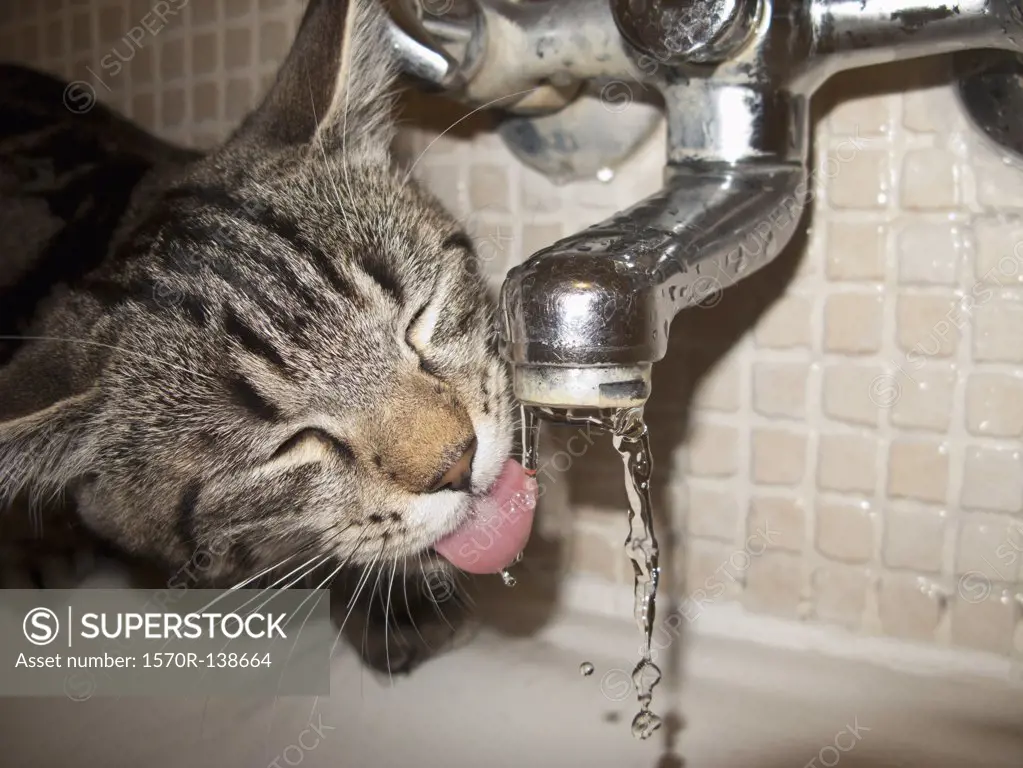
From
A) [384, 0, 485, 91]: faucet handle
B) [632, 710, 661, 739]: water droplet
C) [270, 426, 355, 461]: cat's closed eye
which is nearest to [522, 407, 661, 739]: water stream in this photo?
[632, 710, 661, 739]: water droplet

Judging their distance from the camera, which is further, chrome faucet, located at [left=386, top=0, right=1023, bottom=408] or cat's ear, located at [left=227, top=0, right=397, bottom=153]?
cat's ear, located at [left=227, top=0, right=397, bottom=153]

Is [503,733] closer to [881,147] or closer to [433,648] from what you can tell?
[433,648]

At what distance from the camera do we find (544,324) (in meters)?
0.40

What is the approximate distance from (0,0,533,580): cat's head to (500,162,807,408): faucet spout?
0.65 feet

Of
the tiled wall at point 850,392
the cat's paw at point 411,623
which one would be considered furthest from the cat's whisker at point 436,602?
the tiled wall at point 850,392

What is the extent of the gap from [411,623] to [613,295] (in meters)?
0.46

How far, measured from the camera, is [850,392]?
2.09 feet

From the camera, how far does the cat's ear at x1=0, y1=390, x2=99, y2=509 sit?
57cm

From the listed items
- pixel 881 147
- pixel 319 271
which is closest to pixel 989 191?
pixel 881 147

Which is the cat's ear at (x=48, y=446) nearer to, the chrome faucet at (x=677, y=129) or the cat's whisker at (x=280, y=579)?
the cat's whisker at (x=280, y=579)

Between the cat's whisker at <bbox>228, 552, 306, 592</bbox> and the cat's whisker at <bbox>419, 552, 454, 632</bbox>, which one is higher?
the cat's whisker at <bbox>228, 552, 306, 592</bbox>

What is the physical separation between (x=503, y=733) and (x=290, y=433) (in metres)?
0.27

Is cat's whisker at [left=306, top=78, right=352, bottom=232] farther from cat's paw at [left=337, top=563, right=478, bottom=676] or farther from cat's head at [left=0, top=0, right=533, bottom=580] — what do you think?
cat's paw at [left=337, top=563, right=478, bottom=676]

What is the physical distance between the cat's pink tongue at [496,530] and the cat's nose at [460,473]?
18 mm
